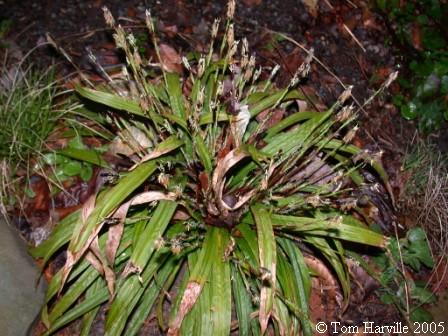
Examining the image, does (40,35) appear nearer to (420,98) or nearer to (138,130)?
(138,130)

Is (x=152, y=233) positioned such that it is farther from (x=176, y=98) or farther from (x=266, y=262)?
(x=176, y=98)

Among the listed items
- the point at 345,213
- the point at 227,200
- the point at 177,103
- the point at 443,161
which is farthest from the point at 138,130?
the point at 443,161

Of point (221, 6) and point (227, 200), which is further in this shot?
point (221, 6)

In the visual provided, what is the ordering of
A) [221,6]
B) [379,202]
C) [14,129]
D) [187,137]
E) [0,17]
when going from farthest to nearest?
[221,6] → [0,17] → [379,202] → [14,129] → [187,137]

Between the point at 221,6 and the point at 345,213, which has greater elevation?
the point at 221,6

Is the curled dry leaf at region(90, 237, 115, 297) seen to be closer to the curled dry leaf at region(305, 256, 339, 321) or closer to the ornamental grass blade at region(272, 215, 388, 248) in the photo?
the ornamental grass blade at region(272, 215, 388, 248)

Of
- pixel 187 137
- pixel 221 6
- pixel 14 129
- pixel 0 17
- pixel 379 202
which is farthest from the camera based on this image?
pixel 221 6

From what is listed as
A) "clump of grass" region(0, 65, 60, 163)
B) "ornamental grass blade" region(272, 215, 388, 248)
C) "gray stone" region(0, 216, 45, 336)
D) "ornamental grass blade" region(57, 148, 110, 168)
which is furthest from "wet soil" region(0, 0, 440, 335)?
"gray stone" region(0, 216, 45, 336)
